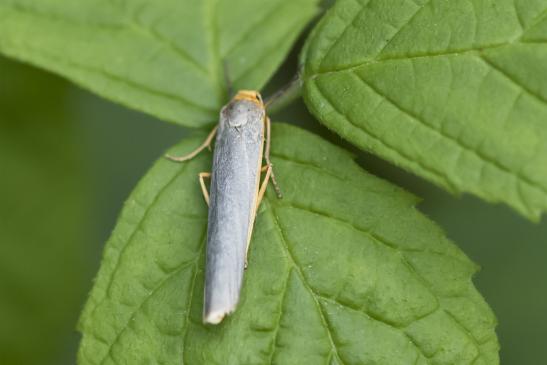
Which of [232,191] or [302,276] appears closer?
[302,276]

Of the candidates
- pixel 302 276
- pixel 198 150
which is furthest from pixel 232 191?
pixel 302 276

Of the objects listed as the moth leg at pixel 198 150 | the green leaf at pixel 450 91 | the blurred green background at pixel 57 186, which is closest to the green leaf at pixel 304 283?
the moth leg at pixel 198 150

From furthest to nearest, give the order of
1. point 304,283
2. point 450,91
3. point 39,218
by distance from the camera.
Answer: point 39,218 → point 304,283 → point 450,91

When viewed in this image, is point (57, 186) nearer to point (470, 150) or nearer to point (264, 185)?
point (264, 185)

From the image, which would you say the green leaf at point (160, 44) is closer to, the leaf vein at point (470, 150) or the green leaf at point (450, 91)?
the green leaf at point (450, 91)

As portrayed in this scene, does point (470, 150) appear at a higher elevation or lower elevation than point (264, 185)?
higher

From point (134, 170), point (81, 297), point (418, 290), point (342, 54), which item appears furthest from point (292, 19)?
point (81, 297)

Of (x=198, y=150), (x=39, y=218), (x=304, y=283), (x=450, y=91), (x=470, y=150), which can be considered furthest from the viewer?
(x=39, y=218)
